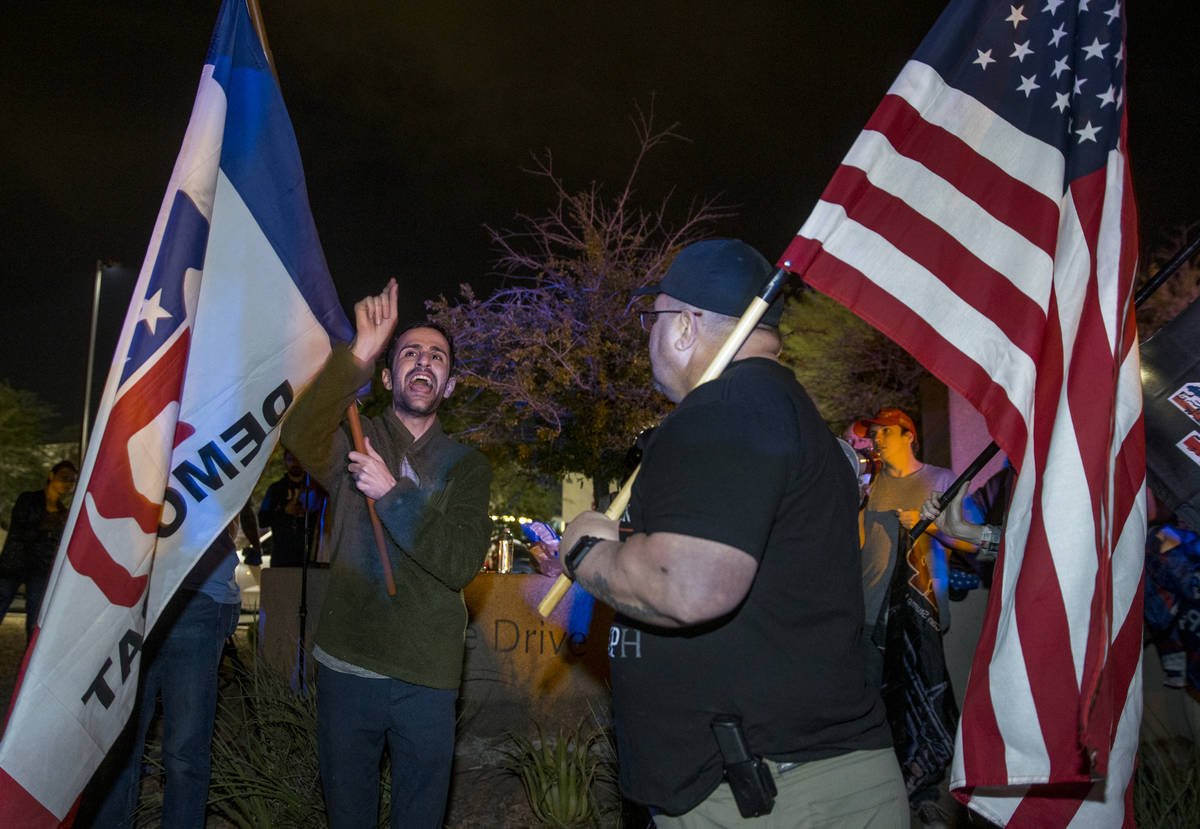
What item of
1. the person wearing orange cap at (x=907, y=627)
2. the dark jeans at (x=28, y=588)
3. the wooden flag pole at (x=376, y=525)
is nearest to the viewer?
the wooden flag pole at (x=376, y=525)

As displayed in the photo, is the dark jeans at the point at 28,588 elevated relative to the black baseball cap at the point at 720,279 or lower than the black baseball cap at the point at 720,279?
lower

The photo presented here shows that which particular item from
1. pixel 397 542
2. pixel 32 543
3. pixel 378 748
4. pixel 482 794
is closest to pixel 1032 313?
pixel 397 542

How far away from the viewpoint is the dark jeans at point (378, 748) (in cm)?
335

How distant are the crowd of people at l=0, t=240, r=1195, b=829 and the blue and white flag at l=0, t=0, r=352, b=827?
26 cm

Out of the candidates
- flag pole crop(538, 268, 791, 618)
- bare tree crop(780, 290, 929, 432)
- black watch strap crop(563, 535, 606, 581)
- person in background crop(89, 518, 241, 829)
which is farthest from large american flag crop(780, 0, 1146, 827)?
bare tree crop(780, 290, 929, 432)

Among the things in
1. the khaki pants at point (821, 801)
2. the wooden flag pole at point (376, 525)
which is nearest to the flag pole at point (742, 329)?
the khaki pants at point (821, 801)

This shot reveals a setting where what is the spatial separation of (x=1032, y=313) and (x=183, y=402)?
2785mm

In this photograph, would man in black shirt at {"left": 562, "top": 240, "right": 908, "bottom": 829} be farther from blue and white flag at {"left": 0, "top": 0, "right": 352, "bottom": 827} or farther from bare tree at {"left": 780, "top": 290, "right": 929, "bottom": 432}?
bare tree at {"left": 780, "top": 290, "right": 929, "bottom": 432}

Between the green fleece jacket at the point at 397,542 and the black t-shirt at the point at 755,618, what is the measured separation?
135cm

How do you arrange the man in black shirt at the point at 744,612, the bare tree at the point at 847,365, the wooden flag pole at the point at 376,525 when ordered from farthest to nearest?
the bare tree at the point at 847,365, the wooden flag pole at the point at 376,525, the man in black shirt at the point at 744,612

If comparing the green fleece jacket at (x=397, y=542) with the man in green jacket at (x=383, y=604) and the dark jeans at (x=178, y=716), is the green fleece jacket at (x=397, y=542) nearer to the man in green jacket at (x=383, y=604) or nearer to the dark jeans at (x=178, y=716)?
the man in green jacket at (x=383, y=604)

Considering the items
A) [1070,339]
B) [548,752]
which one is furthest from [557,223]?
[1070,339]

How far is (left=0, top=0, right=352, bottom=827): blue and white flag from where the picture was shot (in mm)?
2549

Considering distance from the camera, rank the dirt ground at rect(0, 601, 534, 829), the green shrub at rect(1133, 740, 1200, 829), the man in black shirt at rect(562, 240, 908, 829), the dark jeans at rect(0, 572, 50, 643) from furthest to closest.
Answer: the dark jeans at rect(0, 572, 50, 643) < the dirt ground at rect(0, 601, 534, 829) < the green shrub at rect(1133, 740, 1200, 829) < the man in black shirt at rect(562, 240, 908, 829)
